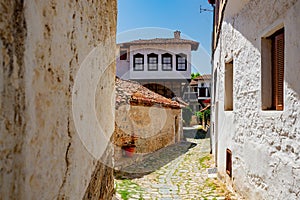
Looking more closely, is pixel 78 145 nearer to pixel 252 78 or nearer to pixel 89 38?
pixel 89 38

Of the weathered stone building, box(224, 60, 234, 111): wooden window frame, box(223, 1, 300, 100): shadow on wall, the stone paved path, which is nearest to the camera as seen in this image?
box(223, 1, 300, 100): shadow on wall

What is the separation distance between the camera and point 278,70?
152 inches

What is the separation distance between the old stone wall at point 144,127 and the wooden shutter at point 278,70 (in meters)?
5.54

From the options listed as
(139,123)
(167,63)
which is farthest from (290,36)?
(167,63)

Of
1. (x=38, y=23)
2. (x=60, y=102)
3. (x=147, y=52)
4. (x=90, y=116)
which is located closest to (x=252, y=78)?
(x=90, y=116)

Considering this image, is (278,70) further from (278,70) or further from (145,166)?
(145,166)

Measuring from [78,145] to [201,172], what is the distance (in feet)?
21.0

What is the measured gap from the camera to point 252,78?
4555mm

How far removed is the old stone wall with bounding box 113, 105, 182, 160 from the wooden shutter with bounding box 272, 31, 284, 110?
554 cm

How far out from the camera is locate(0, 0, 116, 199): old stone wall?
4.08ft

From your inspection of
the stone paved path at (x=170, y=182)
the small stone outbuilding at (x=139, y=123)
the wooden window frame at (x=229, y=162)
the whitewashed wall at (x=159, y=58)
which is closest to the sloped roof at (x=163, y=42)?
the whitewashed wall at (x=159, y=58)

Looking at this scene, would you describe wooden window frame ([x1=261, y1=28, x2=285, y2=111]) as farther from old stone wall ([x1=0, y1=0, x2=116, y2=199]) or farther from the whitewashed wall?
the whitewashed wall

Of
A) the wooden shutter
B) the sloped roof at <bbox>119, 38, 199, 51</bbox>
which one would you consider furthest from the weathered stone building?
Result: the sloped roof at <bbox>119, 38, 199, 51</bbox>

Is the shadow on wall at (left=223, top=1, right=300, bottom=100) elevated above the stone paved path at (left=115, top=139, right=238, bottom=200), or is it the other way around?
the shadow on wall at (left=223, top=1, right=300, bottom=100)
